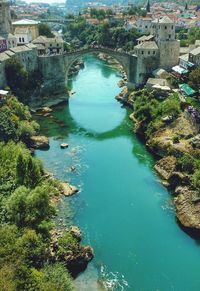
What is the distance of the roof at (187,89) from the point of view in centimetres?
4515

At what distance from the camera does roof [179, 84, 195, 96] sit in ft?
148

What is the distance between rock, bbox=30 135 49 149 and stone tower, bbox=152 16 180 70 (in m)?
23.1

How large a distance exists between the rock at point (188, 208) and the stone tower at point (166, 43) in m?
28.6

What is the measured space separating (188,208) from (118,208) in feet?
18.0

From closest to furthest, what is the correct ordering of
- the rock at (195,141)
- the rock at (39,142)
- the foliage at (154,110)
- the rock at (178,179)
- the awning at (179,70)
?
the rock at (178,179) → the rock at (195,141) → the rock at (39,142) → the foliage at (154,110) → the awning at (179,70)

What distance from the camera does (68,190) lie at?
32875mm

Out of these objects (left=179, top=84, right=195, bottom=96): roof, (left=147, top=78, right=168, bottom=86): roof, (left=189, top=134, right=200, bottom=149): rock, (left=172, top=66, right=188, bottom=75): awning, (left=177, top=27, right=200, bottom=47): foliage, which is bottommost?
(left=189, top=134, right=200, bottom=149): rock

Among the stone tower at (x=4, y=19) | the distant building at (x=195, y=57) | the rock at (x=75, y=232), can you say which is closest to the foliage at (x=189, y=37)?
the distant building at (x=195, y=57)

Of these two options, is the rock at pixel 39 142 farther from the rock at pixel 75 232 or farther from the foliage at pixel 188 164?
the rock at pixel 75 232

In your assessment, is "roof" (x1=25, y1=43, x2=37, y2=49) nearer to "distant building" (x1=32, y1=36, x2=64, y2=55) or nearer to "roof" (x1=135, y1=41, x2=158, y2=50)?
"distant building" (x1=32, y1=36, x2=64, y2=55)

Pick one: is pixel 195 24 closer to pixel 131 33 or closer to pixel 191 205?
pixel 131 33

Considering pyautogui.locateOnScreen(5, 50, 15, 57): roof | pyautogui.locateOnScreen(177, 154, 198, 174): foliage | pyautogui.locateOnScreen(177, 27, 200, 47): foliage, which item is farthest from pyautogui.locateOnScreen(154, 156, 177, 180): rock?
pyautogui.locateOnScreen(177, 27, 200, 47): foliage

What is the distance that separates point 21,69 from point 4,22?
11653 millimetres

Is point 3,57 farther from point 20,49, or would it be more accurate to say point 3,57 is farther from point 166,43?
point 166,43
